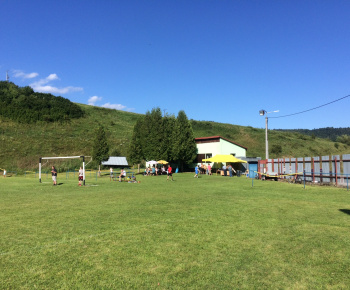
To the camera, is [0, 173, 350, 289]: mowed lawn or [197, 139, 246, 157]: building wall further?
[197, 139, 246, 157]: building wall

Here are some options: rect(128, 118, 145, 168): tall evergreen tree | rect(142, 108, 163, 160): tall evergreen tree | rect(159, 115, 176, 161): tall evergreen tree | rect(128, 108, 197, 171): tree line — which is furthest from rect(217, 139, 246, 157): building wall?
rect(128, 118, 145, 168): tall evergreen tree

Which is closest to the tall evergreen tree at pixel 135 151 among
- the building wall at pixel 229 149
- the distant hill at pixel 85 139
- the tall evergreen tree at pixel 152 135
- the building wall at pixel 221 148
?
the tall evergreen tree at pixel 152 135

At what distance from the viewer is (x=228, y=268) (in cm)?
481

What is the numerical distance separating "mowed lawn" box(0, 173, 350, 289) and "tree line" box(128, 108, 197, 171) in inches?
1134

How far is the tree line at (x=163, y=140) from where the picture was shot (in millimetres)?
38750

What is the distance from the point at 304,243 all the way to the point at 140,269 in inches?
150

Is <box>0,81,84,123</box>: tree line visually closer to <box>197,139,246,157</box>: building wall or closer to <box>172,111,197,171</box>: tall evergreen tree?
<box>172,111,197,171</box>: tall evergreen tree

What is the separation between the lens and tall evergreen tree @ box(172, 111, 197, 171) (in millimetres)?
39550

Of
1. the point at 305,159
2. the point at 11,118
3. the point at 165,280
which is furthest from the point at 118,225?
the point at 11,118

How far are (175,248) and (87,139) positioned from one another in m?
56.8

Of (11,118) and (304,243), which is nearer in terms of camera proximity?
(304,243)

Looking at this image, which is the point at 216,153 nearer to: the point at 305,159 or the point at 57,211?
the point at 305,159

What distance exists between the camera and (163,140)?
3941 centimetres

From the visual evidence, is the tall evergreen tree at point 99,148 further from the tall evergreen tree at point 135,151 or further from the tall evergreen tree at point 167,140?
the tall evergreen tree at point 167,140
